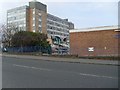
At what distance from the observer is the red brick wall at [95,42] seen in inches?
1545

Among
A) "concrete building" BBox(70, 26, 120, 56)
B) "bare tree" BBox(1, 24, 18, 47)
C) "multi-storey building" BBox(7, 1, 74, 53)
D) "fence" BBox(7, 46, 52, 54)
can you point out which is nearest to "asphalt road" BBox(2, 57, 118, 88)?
"concrete building" BBox(70, 26, 120, 56)

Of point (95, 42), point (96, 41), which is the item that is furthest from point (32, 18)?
point (96, 41)

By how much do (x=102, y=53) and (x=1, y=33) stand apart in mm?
35956

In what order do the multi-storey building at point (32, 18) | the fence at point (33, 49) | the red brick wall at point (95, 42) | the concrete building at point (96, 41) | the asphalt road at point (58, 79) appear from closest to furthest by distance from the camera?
the asphalt road at point (58, 79), the concrete building at point (96, 41), the red brick wall at point (95, 42), the fence at point (33, 49), the multi-storey building at point (32, 18)

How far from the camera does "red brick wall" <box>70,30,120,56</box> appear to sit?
3925 cm

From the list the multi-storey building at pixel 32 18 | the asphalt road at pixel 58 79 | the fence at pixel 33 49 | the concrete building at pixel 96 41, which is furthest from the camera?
the multi-storey building at pixel 32 18

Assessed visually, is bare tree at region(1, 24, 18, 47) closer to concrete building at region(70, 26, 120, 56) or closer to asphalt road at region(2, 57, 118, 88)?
concrete building at region(70, 26, 120, 56)

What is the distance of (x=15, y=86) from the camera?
9.52m

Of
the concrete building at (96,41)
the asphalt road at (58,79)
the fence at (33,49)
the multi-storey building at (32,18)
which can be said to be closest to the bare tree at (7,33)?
the fence at (33,49)

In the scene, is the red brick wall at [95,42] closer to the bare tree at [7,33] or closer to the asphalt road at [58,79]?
the bare tree at [7,33]

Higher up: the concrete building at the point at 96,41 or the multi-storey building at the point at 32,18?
the multi-storey building at the point at 32,18

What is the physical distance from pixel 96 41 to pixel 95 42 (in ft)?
0.89

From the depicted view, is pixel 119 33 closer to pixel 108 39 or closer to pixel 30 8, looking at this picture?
pixel 108 39

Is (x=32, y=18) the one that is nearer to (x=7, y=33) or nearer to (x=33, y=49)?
(x=7, y=33)
